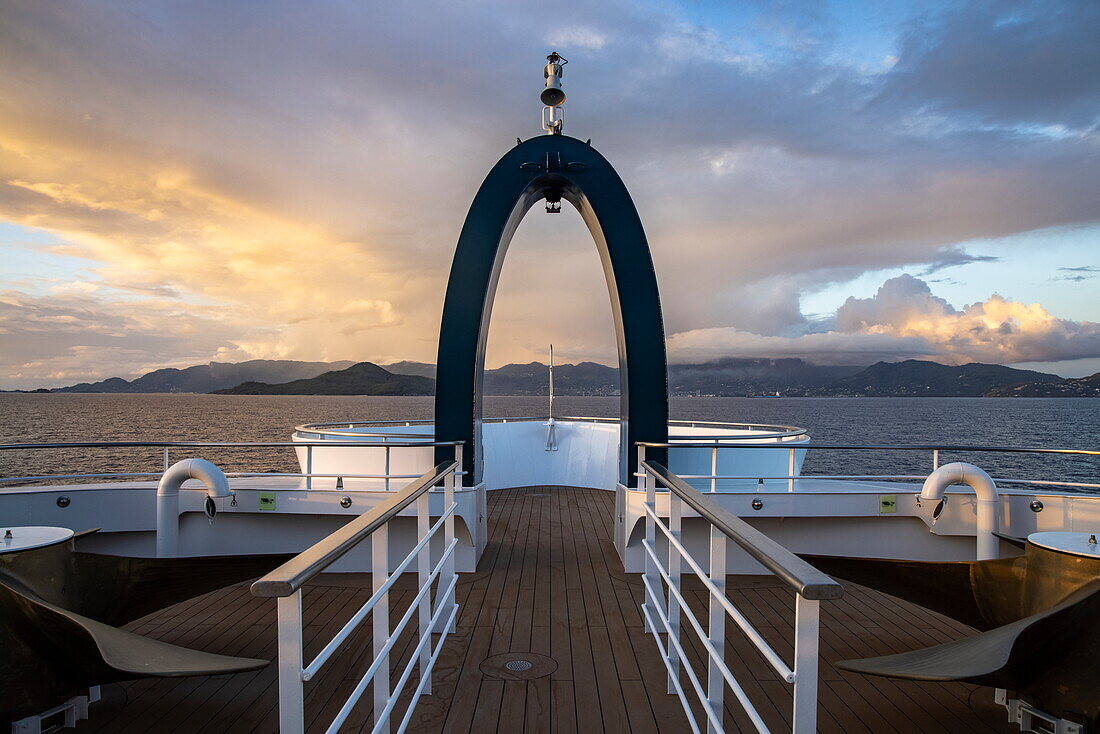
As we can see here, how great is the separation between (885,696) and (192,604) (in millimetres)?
4150

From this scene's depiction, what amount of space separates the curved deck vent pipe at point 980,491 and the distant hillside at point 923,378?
344 ft

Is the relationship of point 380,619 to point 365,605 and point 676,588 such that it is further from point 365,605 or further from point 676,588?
point 676,588

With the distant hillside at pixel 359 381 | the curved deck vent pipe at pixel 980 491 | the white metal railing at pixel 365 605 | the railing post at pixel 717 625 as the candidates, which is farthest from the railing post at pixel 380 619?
the distant hillside at pixel 359 381

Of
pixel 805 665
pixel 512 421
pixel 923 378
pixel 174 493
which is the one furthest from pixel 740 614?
pixel 923 378

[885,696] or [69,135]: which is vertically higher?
[69,135]

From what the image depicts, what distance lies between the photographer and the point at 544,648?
3.34m

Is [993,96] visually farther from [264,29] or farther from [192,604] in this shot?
[192,604]

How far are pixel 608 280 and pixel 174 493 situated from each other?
393 centimetres

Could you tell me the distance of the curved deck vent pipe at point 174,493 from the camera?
4.62 meters

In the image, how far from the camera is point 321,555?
49.3 inches

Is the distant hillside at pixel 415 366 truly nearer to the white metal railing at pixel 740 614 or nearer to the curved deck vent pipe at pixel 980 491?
the curved deck vent pipe at pixel 980 491

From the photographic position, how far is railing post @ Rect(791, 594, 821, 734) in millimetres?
1020

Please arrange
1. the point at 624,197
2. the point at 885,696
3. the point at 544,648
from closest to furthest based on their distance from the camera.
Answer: the point at 885,696
the point at 544,648
the point at 624,197

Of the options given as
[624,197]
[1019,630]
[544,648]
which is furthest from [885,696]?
[624,197]
